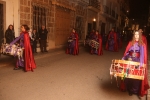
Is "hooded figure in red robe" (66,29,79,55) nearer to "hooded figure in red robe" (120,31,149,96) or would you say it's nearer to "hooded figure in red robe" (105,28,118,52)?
"hooded figure in red robe" (105,28,118,52)

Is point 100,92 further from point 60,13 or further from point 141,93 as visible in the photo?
point 60,13

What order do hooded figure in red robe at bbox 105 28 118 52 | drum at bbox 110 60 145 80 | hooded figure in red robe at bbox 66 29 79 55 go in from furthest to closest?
hooded figure in red robe at bbox 105 28 118 52
hooded figure in red robe at bbox 66 29 79 55
drum at bbox 110 60 145 80

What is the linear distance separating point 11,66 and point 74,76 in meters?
2.90

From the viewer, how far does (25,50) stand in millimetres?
7523

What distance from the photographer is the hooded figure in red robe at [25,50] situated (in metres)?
7.49

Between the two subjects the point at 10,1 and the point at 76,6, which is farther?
the point at 76,6

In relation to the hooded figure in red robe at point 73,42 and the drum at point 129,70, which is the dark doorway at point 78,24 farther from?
the drum at point 129,70

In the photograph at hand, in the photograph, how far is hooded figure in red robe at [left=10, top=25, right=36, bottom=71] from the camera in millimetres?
7488

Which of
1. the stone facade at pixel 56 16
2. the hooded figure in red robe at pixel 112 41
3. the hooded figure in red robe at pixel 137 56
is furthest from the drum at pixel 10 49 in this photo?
the hooded figure in red robe at pixel 112 41

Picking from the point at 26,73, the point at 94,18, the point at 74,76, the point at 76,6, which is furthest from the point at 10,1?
the point at 94,18

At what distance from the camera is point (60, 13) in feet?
55.3

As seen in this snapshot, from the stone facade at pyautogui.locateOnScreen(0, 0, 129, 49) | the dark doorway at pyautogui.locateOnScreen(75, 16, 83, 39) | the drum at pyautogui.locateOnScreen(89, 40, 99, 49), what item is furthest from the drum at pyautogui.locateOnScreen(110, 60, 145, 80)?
the dark doorway at pyautogui.locateOnScreen(75, 16, 83, 39)

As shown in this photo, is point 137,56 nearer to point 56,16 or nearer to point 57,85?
point 57,85

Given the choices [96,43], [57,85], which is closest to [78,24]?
[96,43]
